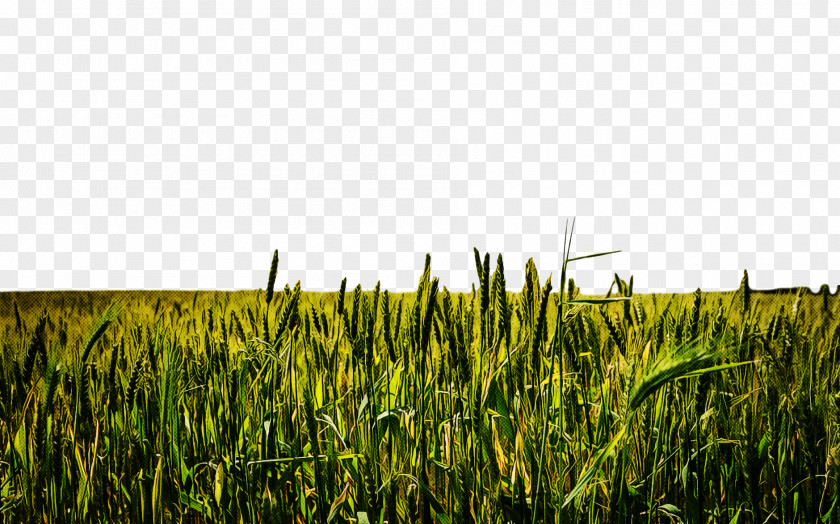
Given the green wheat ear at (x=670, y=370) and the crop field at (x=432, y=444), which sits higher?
the green wheat ear at (x=670, y=370)

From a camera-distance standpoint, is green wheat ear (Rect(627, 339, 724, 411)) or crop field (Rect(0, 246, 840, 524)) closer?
green wheat ear (Rect(627, 339, 724, 411))

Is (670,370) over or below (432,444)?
over

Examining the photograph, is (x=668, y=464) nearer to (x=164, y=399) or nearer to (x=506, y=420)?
(x=506, y=420)

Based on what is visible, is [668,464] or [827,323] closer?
[668,464]

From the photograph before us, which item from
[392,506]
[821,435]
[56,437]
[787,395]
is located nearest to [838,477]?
[787,395]

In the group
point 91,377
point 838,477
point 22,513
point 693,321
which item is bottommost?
point 22,513

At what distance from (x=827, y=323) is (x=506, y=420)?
2.32 metres

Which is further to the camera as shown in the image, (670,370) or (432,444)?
(432,444)

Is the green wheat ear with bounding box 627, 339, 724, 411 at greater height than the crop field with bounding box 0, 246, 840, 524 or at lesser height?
greater

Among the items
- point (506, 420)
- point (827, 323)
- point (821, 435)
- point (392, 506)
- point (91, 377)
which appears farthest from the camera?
point (827, 323)

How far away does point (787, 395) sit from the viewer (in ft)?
4.04

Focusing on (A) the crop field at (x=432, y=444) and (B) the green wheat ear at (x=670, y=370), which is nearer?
(B) the green wheat ear at (x=670, y=370)

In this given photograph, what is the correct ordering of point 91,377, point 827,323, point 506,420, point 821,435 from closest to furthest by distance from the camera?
point 506,420 < point 821,435 < point 91,377 < point 827,323

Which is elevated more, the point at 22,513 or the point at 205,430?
the point at 205,430
